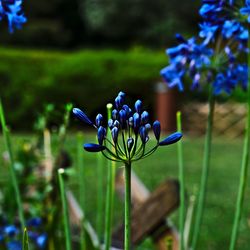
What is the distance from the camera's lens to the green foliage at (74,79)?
10.8m

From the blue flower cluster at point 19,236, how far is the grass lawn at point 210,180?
32 cm

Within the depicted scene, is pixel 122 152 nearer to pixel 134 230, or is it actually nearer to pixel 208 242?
pixel 134 230

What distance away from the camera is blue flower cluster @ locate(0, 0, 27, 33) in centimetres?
150

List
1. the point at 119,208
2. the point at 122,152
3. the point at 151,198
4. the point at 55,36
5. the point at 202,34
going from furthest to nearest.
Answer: the point at 55,36 → the point at 119,208 → the point at 151,198 → the point at 202,34 → the point at 122,152

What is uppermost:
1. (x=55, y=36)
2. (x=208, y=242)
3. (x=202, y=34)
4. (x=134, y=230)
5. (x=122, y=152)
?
(x=55, y=36)

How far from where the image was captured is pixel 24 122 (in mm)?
10797

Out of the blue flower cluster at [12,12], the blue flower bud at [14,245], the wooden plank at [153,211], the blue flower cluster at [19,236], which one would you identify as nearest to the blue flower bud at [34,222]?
the blue flower cluster at [19,236]

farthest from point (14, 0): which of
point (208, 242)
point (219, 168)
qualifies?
point (219, 168)

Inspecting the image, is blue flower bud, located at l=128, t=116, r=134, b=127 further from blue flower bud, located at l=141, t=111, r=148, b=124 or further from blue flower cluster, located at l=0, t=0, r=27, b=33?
blue flower cluster, located at l=0, t=0, r=27, b=33

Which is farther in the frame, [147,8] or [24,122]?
[147,8]

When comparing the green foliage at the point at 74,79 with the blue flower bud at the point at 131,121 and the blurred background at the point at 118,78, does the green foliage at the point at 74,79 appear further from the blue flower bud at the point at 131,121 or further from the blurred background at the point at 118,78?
the blue flower bud at the point at 131,121

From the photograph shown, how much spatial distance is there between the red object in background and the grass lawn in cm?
221

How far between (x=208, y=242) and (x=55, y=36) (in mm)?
16250

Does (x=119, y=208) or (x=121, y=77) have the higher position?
(x=121, y=77)
